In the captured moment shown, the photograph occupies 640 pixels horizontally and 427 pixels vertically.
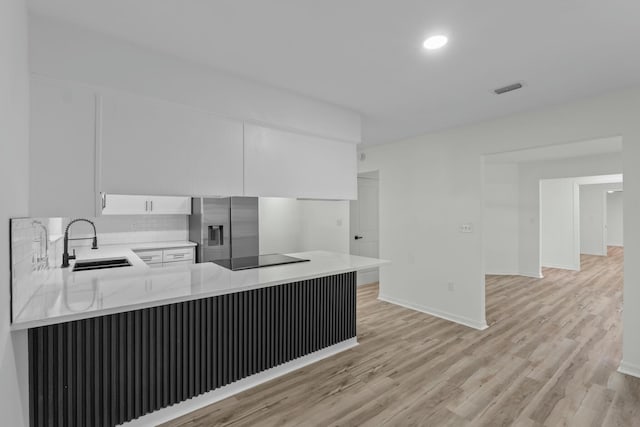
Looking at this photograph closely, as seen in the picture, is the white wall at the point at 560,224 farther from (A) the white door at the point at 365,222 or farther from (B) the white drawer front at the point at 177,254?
(B) the white drawer front at the point at 177,254

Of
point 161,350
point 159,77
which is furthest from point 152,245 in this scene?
point 159,77

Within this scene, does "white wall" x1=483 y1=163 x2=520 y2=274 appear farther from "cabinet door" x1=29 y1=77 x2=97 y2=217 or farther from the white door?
"cabinet door" x1=29 y1=77 x2=97 y2=217

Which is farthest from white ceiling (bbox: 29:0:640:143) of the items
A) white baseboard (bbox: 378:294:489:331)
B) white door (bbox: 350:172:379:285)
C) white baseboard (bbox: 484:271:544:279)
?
white baseboard (bbox: 484:271:544:279)

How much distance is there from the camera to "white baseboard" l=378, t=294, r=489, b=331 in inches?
148

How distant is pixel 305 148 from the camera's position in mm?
2943

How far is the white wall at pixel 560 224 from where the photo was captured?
277 inches

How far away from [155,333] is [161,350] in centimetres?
13

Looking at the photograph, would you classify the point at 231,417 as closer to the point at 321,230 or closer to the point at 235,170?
the point at 235,170

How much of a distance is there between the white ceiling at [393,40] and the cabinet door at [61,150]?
1.40ft

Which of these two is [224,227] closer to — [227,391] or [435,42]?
[227,391]

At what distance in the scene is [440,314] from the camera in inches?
163

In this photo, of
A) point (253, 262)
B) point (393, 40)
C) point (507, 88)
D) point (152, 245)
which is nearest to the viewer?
point (393, 40)

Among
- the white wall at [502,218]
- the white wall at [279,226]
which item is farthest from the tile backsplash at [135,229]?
the white wall at [502,218]

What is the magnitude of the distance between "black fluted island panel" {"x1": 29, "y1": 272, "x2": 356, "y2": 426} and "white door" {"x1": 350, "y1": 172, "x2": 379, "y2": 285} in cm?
317
